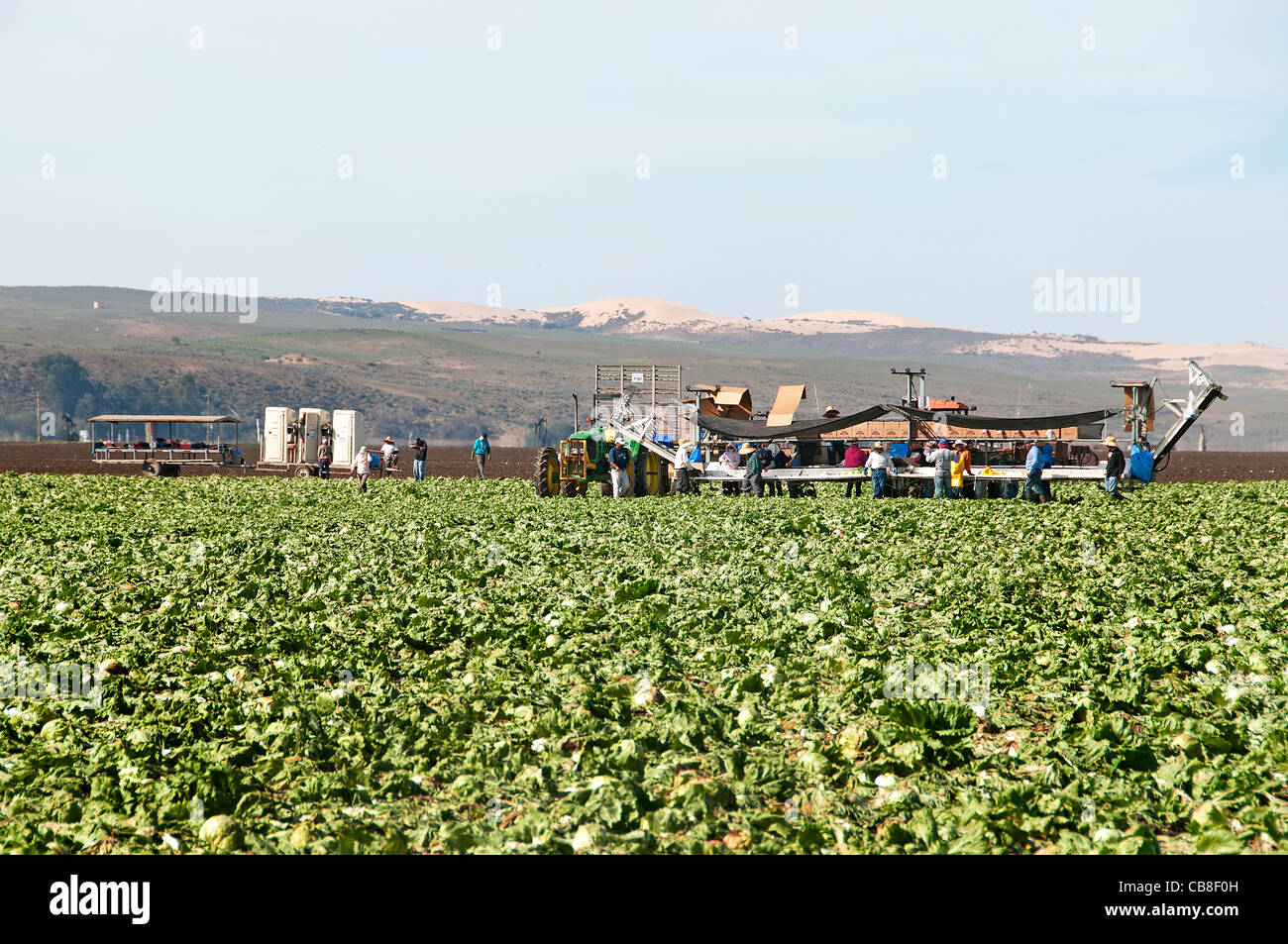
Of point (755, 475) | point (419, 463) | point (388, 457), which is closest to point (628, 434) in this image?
point (755, 475)

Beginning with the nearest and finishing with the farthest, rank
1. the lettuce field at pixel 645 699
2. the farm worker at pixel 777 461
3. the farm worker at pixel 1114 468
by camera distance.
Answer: the lettuce field at pixel 645 699
the farm worker at pixel 1114 468
the farm worker at pixel 777 461

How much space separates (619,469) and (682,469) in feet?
6.28

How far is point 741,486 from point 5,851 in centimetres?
2791

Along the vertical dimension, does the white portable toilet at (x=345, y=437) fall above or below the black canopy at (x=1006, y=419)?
below

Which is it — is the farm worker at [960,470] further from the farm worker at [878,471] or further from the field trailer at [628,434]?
the field trailer at [628,434]

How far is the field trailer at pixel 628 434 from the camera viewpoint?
32.1 m

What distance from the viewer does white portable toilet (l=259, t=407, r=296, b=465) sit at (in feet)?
178

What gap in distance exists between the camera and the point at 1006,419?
107 feet

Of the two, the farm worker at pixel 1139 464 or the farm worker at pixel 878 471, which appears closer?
the farm worker at pixel 878 471

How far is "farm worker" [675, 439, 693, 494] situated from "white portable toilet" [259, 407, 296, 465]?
27948mm

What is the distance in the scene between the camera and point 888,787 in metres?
6.57

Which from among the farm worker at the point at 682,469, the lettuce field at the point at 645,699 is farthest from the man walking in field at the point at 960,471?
the lettuce field at the point at 645,699

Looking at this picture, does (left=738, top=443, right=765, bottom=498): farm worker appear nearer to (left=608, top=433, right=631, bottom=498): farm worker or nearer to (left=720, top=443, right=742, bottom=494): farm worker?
(left=720, top=443, right=742, bottom=494): farm worker

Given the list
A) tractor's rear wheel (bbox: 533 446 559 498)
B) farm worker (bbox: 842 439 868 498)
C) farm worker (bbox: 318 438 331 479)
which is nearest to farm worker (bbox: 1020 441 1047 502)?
farm worker (bbox: 842 439 868 498)
